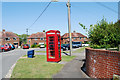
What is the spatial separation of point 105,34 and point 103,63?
7.92 ft

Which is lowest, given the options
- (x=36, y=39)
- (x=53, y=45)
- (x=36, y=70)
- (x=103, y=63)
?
(x=36, y=70)

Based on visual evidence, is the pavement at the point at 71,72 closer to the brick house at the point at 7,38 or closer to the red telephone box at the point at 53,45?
the red telephone box at the point at 53,45

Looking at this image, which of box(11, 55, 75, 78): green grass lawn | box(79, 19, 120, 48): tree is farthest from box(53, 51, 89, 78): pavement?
box(79, 19, 120, 48): tree

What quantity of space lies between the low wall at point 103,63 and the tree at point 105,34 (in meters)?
1.30

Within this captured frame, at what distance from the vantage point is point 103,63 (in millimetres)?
6152

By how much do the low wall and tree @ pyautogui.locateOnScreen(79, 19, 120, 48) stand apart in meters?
1.30

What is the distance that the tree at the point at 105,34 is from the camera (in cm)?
747

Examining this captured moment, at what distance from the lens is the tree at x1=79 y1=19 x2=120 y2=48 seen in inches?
294

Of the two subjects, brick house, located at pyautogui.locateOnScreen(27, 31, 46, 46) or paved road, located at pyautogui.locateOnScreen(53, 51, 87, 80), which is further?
brick house, located at pyautogui.locateOnScreen(27, 31, 46, 46)

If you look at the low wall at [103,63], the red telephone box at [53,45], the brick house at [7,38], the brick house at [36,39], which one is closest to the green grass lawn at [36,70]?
the red telephone box at [53,45]

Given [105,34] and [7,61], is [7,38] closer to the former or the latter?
[7,61]

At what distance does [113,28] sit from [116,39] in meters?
0.78

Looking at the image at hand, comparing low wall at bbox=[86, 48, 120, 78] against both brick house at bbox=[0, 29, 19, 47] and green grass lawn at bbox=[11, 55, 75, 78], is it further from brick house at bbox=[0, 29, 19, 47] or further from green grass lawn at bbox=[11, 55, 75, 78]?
brick house at bbox=[0, 29, 19, 47]

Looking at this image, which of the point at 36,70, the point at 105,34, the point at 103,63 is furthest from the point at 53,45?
the point at 103,63
